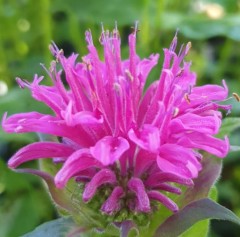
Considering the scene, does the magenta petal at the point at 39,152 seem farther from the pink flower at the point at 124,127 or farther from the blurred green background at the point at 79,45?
the blurred green background at the point at 79,45

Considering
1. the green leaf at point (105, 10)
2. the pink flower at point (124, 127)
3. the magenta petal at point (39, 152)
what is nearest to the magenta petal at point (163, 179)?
the pink flower at point (124, 127)

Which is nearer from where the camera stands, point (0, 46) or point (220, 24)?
point (220, 24)

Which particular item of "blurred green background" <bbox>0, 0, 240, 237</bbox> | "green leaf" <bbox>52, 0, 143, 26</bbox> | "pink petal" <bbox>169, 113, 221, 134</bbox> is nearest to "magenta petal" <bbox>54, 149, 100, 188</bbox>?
"pink petal" <bbox>169, 113, 221, 134</bbox>

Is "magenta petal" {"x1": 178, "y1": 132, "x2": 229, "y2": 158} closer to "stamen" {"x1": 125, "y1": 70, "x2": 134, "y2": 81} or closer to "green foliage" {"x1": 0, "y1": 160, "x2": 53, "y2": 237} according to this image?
"stamen" {"x1": 125, "y1": 70, "x2": 134, "y2": 81}

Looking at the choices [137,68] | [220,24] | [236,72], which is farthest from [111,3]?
[137,68]

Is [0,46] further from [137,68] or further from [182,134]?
[182,134]

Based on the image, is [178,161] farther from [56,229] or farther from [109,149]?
[56,229]
